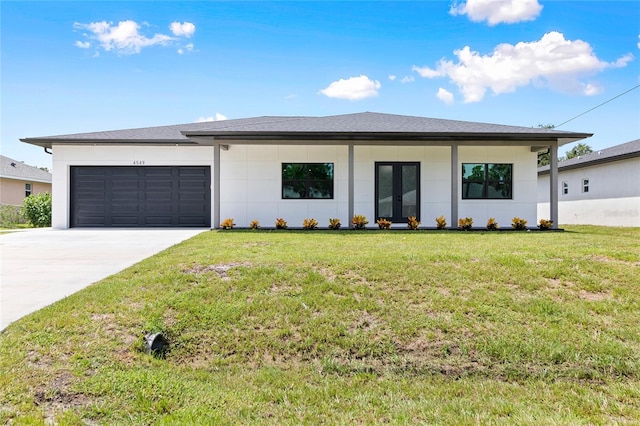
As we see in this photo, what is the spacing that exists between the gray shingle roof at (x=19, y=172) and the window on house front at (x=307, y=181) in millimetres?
17302

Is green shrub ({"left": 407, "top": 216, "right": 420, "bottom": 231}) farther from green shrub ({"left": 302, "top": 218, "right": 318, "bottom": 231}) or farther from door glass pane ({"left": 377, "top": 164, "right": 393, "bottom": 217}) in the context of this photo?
green shrub ({"left": 302, "top": 218, "right": 318, "bottom": 231})

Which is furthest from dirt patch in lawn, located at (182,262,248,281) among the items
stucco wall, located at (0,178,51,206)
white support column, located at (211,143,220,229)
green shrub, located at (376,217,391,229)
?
stucco wall, located at (0,178,51,206)

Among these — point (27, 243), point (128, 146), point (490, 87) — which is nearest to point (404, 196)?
point (128, 146)

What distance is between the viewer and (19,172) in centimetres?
2080

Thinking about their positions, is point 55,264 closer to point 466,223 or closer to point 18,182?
point 466,223

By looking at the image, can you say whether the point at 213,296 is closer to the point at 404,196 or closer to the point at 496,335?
the point at 496,335

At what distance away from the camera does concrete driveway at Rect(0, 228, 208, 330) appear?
4180mm

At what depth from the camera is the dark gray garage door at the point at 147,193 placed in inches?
500

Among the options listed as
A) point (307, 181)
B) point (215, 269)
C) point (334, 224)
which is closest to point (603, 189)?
point (334, 224)

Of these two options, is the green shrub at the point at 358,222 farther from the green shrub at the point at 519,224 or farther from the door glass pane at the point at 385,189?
the green shrub at the point at 519,224

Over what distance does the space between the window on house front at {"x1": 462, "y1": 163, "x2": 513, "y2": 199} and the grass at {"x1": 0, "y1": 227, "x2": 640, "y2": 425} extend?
7457 millimetres

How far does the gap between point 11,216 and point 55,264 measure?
16290 mm

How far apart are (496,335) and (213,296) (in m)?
3.12

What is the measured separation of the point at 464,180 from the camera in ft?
41.0
